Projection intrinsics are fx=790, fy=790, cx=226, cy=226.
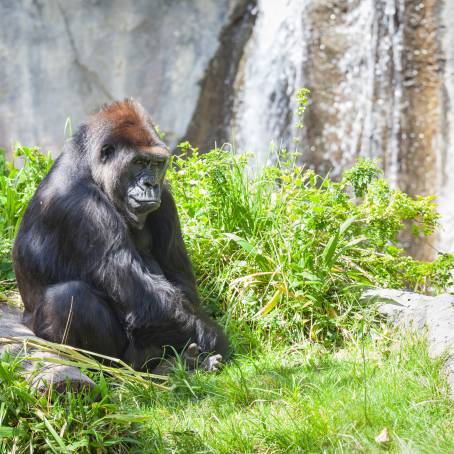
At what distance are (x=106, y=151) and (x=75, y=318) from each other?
1003mm

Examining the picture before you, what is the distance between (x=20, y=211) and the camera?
5.96 m

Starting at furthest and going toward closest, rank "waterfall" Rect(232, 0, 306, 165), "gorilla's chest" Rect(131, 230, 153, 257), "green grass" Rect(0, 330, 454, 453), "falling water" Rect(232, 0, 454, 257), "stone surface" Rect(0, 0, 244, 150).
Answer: "stone surface" Rect(0, 0, 244, 150) < "waterfall" Rect(232, 0, 306, 165) < "falling water" Rect(232, 0, 454, 257) < "gorilla's chest" Rect(131, 230, 153, 257) < "green grass" Rect(0, 330, 454, 453)

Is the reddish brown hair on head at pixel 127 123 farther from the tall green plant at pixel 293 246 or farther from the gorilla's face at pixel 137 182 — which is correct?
the tall green plant at pixel 293 246

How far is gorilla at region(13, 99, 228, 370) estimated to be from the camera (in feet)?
14.4

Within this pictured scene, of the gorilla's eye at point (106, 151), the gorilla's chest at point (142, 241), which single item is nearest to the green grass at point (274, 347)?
the gorilla's chest at point (142, 241)

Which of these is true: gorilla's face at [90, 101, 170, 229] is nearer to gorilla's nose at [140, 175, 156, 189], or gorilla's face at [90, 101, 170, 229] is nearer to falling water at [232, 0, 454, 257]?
gorilla's nose at [140, 175, 156, 189]

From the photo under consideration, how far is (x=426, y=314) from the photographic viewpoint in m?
4.45

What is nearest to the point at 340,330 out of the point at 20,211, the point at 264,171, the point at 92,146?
the point at 264,171

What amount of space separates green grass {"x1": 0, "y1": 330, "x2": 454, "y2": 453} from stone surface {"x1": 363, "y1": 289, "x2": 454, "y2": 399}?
0.07 metres

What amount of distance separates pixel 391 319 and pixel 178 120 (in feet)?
20.1

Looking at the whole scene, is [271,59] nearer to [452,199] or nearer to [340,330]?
[452,199]

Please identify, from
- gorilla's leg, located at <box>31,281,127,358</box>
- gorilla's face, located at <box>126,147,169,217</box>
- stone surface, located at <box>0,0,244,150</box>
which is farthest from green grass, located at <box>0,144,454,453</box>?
stone surface, located at <box>0,0,244,150</box>

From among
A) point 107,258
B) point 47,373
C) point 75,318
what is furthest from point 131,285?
point 47,373

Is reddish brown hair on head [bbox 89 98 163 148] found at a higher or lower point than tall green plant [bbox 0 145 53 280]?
higher
